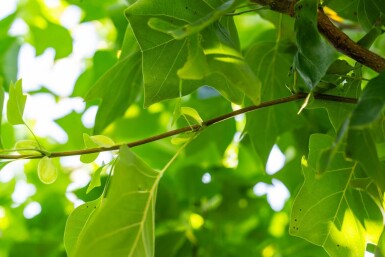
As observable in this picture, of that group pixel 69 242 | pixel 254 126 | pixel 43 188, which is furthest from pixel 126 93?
pixel 43 188

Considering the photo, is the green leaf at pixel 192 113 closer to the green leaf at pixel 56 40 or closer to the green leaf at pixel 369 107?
the green leaf at pixel 369 107

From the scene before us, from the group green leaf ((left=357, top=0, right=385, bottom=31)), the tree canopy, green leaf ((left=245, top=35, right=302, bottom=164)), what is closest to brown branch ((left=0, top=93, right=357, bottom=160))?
the tree canopy

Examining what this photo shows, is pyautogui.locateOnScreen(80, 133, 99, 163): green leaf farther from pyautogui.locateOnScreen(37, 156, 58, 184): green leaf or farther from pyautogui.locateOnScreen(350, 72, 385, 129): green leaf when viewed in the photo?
pyautogui.locateOnScreen(350, 72, 385, 129): green leaf

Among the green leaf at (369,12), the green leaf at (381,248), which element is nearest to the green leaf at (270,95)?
the green leaf at (369,12)

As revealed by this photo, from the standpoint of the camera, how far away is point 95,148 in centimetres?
50

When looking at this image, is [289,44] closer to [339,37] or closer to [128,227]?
[339,37]

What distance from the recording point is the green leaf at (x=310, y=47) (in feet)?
1.53

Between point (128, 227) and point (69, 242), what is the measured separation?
0.39ft

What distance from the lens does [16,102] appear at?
565 mm

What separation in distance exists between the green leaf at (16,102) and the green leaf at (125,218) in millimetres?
157

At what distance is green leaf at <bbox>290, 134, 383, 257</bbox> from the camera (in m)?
0.55

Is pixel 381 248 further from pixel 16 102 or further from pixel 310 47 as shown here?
pixel 16 102

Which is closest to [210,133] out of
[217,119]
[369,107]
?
[217,119]

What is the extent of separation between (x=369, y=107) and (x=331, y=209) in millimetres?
206
